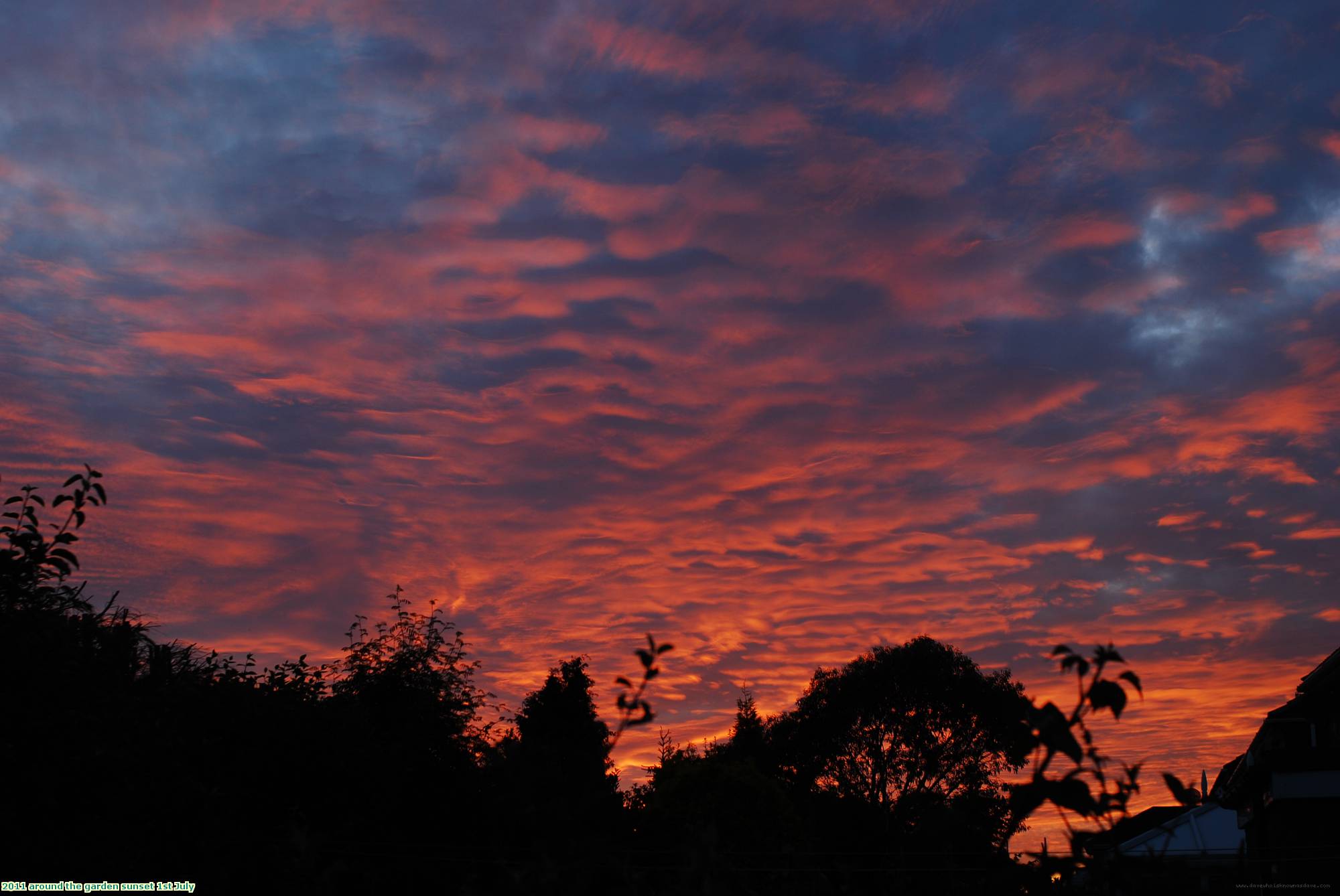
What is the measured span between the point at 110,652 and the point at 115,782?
318 cm

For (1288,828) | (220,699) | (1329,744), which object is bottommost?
(1288,828)

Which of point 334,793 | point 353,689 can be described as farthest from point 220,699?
point 353,689

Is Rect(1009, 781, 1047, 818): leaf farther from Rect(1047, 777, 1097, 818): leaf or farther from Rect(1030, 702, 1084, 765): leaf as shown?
Rect(1030, 702, 1084, 765): leaf

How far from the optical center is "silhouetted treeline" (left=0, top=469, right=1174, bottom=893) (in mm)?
3541

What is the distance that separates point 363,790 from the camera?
64.7ft

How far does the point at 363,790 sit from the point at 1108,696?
62.4 ft

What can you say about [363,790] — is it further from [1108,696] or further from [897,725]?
[897,725]

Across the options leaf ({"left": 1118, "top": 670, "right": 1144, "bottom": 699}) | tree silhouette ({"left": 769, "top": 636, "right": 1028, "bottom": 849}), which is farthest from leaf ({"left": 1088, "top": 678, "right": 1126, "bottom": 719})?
tree silhouette ({"left": 769, "top": 636, "right": 1028, "bottom": 849})

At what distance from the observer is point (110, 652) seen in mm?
13391

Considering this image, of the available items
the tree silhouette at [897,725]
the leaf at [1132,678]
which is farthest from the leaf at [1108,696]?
the tree silhouette at [897,725]

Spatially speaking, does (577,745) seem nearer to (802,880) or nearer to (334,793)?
(802,880)

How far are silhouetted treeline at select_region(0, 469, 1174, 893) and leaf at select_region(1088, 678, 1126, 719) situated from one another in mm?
117

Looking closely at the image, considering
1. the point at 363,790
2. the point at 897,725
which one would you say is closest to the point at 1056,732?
the point at 363,790

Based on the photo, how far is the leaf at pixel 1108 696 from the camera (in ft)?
9.89
